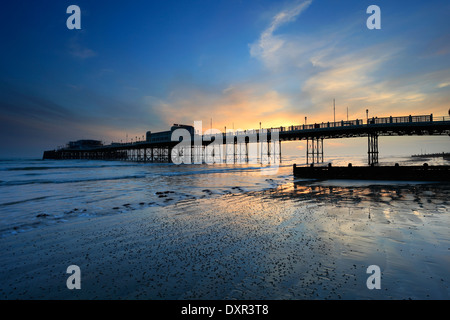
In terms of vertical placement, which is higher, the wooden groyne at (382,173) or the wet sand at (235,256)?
the wooden groyne at (382,173)

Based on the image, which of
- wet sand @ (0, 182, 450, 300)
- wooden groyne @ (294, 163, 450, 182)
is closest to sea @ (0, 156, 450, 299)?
wet sand @ (0, 182, 450, 300)

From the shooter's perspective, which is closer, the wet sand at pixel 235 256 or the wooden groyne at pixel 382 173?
the wet sand at pixel 235 256

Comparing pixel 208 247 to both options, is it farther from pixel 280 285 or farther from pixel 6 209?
pixel 6 209

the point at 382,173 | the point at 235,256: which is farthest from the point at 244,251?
the point at 382,173

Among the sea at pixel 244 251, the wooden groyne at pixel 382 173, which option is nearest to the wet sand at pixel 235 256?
the sea at pixel 244 251

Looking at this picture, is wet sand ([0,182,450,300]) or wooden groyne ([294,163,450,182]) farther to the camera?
wooden groyne ([294,163,450,182])

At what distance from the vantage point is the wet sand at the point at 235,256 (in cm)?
379

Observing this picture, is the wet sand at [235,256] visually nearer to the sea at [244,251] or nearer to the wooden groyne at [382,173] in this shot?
the sea at [244,251]

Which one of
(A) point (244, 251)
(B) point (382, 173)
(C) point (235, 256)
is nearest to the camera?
(C) point (235, 256)

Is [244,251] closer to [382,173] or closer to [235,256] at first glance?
[235,256]

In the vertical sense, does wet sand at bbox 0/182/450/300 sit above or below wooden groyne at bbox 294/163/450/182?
Result: below

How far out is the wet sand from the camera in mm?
3789

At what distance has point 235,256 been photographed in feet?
17.0

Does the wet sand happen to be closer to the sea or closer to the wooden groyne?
the sea
